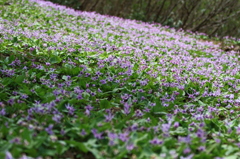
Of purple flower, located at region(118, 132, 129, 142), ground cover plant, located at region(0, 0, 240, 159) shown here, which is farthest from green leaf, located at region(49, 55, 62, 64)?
purple flower, located at region(118, 132, 129, 142)

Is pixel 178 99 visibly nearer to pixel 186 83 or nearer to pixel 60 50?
pixel 186 83

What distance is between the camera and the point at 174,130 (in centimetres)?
282

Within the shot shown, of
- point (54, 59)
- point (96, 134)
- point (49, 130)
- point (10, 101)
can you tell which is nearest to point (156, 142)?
point (96, 134)

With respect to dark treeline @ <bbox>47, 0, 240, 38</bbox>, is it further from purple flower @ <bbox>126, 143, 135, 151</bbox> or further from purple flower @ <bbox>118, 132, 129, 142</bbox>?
purple flower @ <bbox>126, 143, 135, 151</bbox>

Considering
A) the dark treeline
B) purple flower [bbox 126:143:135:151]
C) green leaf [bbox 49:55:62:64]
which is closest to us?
purple flower [bbox 126:143:135:151]

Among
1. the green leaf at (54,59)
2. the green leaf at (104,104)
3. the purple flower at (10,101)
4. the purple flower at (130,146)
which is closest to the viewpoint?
the purple flower at (130,146)

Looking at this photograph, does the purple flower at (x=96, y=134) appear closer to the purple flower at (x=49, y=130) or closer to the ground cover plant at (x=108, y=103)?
the ground cover plant at (x=108, y=103)

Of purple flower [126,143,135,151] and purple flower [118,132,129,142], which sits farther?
purple flower [118,132,129,142]

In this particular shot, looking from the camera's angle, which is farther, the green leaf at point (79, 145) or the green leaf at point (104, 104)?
the green leaf at point (104, 104)

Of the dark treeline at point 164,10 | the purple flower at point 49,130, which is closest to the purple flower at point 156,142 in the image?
the purple flower at point 49,130

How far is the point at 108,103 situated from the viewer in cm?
317

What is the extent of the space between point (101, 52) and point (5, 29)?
7.77ft

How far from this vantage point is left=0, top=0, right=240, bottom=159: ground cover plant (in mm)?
2266

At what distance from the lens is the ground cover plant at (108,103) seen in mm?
2266
